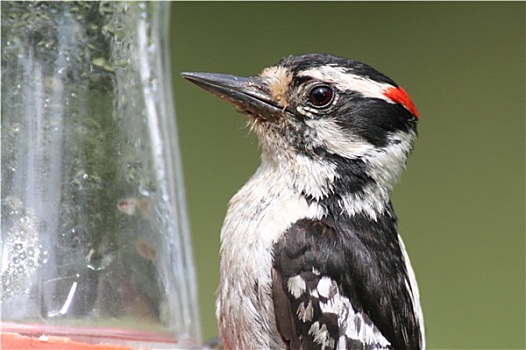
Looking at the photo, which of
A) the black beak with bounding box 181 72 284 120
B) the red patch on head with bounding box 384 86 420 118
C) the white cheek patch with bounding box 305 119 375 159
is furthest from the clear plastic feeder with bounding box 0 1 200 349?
the red patch on head with bounding box 384 86 420 118

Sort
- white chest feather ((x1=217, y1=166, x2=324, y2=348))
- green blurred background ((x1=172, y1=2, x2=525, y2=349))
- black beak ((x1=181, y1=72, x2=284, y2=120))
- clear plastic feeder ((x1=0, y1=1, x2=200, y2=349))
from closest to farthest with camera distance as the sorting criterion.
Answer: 1. clear plastic feeder ((x1=0, y1=1, x2=200, y2=349))
2. white chest feather ((x1=217, y1=166, x2=324, y2=348))
3. black beak ((x1=181, y1=72, x2=284, y2=120))
4. green blurred background ((x1=172, y1=2, x2=525, y2=349))

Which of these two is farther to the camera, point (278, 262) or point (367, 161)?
point (367, 161)

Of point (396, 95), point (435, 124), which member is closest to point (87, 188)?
point (396, 95)

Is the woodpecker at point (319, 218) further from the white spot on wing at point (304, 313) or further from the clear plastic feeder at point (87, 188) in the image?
the clear plastic feeder at point (87, 188)

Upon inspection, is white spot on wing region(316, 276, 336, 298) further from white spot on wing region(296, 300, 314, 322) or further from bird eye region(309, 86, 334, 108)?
bird eye region(309, 86, 334, 108)

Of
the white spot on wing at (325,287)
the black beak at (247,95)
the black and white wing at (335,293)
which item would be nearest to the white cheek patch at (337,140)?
the black beak at (247,95)

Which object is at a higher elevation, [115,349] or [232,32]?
[232,32]

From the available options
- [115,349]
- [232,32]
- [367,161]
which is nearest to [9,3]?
[115,349]

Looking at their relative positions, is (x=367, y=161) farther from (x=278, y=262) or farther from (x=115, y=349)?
(x=115, y=349)
